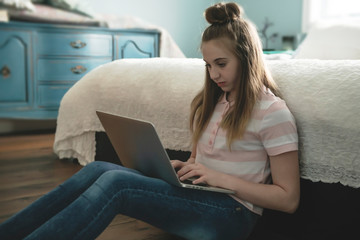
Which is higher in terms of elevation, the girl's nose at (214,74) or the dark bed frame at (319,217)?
the girl's nose at (214,74)

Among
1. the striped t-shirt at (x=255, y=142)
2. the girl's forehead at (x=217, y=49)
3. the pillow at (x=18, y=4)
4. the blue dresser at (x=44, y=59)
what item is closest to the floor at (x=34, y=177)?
the blue dresser at (x=44, y=59)

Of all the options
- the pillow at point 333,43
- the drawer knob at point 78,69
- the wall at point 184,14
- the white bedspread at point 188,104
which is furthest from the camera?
the wall at point 184,14

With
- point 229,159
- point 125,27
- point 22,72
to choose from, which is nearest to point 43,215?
point 229,159

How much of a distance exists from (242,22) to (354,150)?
42 centimetres

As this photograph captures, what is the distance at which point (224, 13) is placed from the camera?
3.46ft

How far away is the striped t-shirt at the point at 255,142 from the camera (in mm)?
986

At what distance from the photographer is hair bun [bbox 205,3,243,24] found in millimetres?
1056

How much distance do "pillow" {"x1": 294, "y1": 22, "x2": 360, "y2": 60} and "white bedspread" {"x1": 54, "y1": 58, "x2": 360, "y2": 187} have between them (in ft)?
2.52

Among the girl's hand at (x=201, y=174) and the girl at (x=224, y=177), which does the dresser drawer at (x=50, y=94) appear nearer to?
the girl at (x=224, y=177)

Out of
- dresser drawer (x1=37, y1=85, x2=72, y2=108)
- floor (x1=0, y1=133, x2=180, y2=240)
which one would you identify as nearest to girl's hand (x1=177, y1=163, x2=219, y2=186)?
floor (x1=0, y1=133, x2=180, y2=240)

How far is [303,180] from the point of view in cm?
113

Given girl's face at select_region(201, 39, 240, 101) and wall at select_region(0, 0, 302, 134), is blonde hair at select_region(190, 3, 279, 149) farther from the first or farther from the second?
wall at select_region(0, 0, 302, 134)

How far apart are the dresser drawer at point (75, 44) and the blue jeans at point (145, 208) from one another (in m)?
2.22

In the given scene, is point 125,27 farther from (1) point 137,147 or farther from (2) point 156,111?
(1) point 137,147
